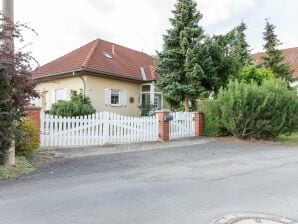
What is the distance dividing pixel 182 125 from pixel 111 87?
830cm

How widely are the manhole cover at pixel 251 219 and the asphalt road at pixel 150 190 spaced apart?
0.20m

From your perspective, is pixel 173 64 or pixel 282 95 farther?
pixel 173 64

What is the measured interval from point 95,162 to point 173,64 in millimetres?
11985

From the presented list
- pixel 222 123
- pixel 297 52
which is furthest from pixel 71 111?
pixel 297 52

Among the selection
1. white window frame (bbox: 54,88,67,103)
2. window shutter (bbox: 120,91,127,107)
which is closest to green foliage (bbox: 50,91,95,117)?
white window frame (bbox: 54,88,67,103)

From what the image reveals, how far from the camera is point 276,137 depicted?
16.6 m

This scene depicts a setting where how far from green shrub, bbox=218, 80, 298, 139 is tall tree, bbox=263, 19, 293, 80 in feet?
50.2

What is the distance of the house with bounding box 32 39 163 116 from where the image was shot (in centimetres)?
2256

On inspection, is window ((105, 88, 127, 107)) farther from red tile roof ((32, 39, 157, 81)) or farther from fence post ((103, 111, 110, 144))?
fence post ((103, 111, 110, 144))

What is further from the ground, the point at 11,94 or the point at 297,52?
the point at 297,52

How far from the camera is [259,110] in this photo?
15.3m

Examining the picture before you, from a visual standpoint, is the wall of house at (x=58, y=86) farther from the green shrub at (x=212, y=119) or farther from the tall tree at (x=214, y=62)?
the green shrub at (x=212, y=119)

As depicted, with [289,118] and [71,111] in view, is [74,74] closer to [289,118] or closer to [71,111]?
[71,111]

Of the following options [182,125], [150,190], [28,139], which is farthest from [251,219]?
[182,125]
